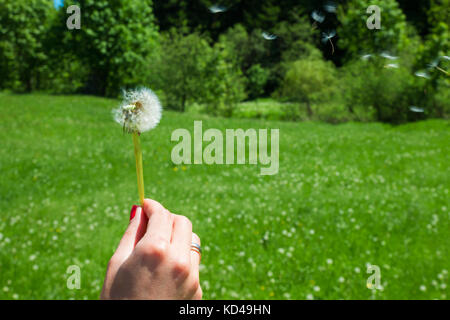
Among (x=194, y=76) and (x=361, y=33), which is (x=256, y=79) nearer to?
(x=194, y=76)

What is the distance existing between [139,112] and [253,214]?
13.4 feet

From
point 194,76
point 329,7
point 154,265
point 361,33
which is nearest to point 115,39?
point 194,76

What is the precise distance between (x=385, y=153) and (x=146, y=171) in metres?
4.82

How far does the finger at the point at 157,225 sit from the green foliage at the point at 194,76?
1455cm

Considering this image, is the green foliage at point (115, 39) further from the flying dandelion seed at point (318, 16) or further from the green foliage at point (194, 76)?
the flying dandelion seed at point (318, 16)

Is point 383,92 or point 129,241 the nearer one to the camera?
point 129,241

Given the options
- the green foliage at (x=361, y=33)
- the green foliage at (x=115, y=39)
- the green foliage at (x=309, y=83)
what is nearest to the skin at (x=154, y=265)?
the green foliage at (x=361, y=33)

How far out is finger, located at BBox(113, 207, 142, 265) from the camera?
0.83 metres

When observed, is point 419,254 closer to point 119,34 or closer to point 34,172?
point 34,172

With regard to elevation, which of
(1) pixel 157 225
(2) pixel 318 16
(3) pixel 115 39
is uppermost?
(2) pixel 318 16

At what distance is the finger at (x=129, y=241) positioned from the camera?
827 millimetres

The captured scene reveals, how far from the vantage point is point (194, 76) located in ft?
56.8

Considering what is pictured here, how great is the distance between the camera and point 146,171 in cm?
646
